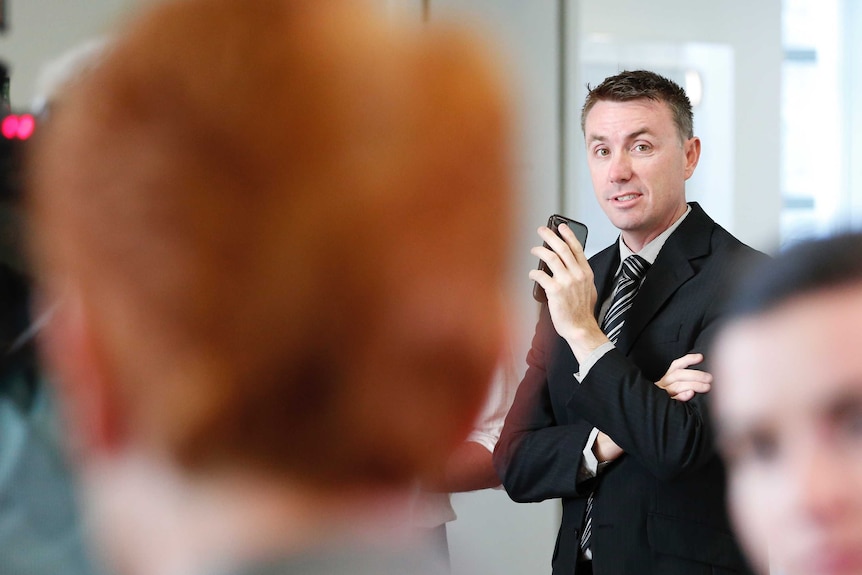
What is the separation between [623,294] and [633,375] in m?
0.16

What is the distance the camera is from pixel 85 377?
0.33 m

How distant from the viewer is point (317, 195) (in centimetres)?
31

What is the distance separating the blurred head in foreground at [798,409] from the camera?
263mm

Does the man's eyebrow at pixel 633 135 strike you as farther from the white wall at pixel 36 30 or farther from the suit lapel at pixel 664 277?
the white wall at pixel 36 30

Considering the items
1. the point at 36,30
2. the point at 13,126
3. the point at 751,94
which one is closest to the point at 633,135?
the point at 13,126

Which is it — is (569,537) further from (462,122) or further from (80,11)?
(80,11)

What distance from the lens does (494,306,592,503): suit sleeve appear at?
1.26 meters

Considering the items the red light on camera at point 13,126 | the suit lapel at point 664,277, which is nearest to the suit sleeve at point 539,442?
the suit lapel at point 664,277

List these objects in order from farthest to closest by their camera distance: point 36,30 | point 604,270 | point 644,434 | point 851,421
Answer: point 36,30 < point 604,270 < point 644,434 < point 851,421

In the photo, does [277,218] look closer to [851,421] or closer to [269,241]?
[269,241]

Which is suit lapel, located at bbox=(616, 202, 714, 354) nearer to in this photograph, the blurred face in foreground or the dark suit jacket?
the dark suit jacket

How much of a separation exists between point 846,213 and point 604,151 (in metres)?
1.04

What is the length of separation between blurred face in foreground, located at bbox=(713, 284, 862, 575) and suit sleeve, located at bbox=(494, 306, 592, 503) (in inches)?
38.0

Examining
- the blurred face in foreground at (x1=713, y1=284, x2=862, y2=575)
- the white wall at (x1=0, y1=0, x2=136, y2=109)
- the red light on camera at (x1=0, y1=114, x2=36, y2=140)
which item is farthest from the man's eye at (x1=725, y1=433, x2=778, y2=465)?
the white wall at (x1=0, y1=0, x2=136, y2=109)
